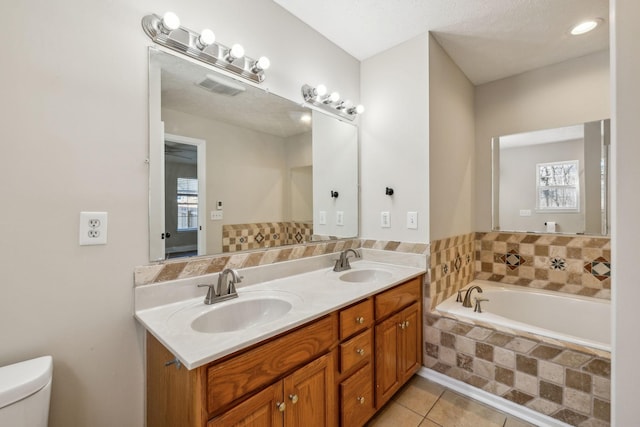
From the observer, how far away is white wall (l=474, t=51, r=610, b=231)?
7.04ft

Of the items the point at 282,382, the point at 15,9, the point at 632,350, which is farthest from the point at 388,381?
the point at 15,9

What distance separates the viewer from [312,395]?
3.74ft

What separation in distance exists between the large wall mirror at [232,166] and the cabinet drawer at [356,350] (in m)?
0.72

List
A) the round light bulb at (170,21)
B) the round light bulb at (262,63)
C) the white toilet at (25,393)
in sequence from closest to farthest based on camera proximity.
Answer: the white toilet at (25,393) → the round light bulb at (170,21) → the round light bulb at (262,63)

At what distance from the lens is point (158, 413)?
108 cm

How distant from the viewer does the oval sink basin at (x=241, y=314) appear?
1188 millimetres

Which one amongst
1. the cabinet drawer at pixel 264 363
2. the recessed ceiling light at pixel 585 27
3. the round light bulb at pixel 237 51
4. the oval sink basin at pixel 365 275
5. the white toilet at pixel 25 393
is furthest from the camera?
the oval sink basin at pixel 365 275

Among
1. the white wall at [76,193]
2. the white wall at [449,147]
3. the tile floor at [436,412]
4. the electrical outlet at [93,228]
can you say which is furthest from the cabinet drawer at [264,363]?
the white wall at [449,147]

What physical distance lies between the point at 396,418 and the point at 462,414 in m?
0.41

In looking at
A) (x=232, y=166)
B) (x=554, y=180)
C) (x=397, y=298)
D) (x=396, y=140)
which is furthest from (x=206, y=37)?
(x=554, y=180)

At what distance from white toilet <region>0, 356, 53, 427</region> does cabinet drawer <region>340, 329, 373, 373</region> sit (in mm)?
1065

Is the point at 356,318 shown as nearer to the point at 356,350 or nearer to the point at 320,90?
the point at 356,350

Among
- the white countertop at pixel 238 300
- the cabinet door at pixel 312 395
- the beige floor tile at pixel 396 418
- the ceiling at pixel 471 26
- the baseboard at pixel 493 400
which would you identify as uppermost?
the ceiling at pixel 471 26

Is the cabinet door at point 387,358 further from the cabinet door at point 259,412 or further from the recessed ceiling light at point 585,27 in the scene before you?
the recessed ceiling light at point 585,27
